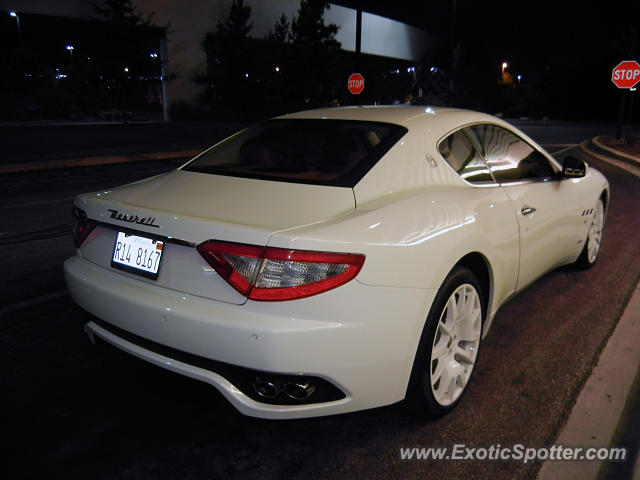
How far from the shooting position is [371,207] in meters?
2.50

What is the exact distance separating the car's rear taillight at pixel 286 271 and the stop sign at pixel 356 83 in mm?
19036

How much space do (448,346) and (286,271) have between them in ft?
3.44

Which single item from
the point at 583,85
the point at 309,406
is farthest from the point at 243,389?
the point at 583,85

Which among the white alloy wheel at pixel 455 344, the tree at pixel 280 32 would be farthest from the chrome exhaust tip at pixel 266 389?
the tree at pixel 280 32

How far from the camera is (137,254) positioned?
8.12 feet

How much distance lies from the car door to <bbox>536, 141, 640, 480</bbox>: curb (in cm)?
64

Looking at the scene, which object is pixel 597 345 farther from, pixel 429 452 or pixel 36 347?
pixel 36 347

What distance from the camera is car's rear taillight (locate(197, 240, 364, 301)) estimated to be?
2135 mm

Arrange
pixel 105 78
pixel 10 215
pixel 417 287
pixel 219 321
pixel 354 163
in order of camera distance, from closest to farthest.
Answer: pixel 219 321, pixel 417 287, pixel 354 163, pixel 10 215, pixel 105 78

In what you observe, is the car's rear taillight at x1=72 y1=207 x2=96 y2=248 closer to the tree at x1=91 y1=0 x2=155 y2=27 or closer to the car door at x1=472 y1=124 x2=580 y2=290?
the car door at x1=472 y1=124 x2=580 y2=290

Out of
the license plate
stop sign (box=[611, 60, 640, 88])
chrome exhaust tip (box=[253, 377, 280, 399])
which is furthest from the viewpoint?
stop sign (box=[611, 60, 640, 88])

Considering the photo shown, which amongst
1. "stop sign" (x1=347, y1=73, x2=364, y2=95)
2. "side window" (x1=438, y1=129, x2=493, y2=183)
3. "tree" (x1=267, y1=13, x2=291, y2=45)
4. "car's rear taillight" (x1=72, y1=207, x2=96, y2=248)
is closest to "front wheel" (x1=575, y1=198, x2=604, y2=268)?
"side window" (x1=438, y1=129, x2=493, y2=183)

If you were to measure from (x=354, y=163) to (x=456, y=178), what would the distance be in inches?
22.2

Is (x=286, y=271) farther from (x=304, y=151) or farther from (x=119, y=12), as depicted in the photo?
(x=119, y=12)
